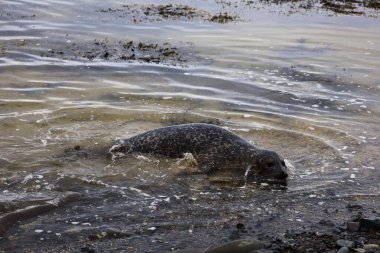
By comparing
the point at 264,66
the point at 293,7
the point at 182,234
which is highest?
the point at 293,7

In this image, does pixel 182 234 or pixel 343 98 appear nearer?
pixel 182 234

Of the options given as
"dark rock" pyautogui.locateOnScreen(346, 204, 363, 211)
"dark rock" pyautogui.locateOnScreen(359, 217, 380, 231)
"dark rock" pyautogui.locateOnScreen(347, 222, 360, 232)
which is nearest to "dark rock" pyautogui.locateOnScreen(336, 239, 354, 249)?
"dark rock" pyautogui.locateOnScreen(347, 222, 360, 232)

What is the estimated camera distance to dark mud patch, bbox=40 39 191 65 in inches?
689

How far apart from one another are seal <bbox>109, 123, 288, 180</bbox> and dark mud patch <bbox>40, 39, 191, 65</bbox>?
710cm

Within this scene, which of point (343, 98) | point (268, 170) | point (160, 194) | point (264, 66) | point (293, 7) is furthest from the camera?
point (293, 7)

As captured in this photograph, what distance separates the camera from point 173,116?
12680 mm

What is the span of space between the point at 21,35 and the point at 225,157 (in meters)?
12.0

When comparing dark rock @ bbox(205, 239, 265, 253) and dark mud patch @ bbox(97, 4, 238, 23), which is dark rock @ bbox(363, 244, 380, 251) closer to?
dark rock @ bbox(205, 239, 265, 253)

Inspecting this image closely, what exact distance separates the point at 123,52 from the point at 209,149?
883 cm

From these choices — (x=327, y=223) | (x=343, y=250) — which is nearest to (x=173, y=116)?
(x=327, y=223)

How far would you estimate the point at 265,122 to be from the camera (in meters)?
12.7

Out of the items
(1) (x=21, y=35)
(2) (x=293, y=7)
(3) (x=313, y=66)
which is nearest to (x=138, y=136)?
(3) (x=313, y=66)

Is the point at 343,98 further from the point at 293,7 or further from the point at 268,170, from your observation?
the point at 293,7

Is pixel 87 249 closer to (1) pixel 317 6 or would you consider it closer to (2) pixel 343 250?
(2) pixel 343 250
